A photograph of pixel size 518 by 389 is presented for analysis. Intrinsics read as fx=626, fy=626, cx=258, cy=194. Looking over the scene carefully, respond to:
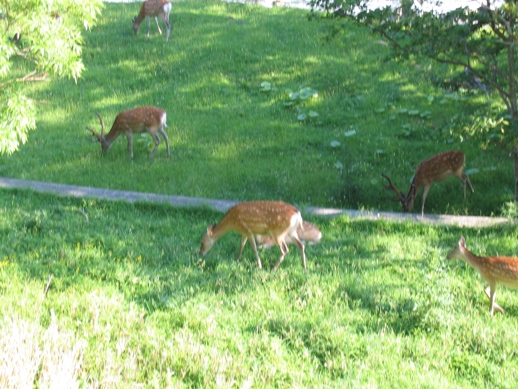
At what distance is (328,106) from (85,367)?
1351cm

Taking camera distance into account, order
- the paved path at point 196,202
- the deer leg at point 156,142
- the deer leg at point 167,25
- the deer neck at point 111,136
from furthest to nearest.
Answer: the deer leg at point 167,25
the deer neck at point 111,136
the deer leg at point 156,142
the paved path at point 196,202

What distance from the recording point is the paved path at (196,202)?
9.90 metres

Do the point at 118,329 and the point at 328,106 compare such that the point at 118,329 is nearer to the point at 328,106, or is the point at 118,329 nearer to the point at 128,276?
the point at 128,276

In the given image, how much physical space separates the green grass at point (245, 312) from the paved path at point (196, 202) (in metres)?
0.46

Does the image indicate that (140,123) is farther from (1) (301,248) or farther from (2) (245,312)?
(2) (245,312)

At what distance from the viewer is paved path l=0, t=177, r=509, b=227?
9898 mm

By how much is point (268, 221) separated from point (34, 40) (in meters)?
3.49

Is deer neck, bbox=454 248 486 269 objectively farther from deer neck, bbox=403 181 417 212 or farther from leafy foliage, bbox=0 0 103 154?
leafy foliage, bbox=0 0 103 154

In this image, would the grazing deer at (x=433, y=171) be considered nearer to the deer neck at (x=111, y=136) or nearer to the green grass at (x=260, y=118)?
the green grass at (x=260, y=118)

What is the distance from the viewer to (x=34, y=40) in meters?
7.26

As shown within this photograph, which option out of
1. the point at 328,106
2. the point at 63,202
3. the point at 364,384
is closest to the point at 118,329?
the point at 364,384

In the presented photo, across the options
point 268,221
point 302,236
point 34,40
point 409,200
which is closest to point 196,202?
point 302,236

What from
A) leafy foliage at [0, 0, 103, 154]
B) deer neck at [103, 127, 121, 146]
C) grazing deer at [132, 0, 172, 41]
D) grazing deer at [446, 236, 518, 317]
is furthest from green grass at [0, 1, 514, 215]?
leafy foliage at [0, 0, 103, 154]

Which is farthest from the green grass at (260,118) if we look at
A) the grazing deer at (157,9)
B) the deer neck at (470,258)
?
the deer neck at (470,258)
